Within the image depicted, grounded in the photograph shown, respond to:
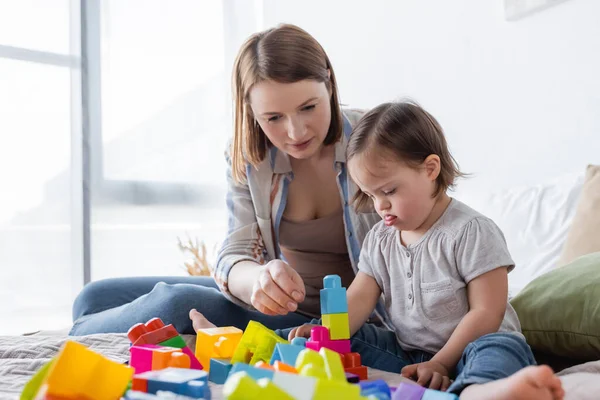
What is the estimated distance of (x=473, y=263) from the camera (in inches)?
40.6

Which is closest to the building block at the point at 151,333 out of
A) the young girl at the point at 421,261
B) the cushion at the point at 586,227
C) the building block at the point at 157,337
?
the building block at the point at 157,337

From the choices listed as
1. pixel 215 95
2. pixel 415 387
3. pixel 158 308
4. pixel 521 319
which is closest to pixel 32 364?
pixel 158 308

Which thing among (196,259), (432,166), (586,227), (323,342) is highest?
(432,166)

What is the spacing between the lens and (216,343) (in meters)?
0.98

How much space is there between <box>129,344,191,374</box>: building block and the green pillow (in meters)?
0.60

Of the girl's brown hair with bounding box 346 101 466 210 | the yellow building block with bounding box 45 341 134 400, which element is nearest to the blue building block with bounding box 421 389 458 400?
the yellow building block with bounding box 45 341 134 400

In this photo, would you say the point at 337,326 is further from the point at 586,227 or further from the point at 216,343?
the point at 586,227

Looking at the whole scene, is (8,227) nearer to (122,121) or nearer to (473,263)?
(122,121)

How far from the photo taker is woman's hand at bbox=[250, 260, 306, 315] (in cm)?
102

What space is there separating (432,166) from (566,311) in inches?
12.7

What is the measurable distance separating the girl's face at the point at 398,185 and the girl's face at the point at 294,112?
0.19 metres

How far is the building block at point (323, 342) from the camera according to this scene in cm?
90

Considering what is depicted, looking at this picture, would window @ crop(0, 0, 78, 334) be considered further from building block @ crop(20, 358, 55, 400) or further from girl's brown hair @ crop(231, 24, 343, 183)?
building block @ crop(20, 358, 55, 400)

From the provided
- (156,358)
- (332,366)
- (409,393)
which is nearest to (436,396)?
(409,393)
